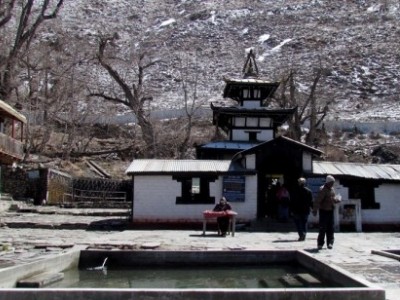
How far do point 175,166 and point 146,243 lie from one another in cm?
855

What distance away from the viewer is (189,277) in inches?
422

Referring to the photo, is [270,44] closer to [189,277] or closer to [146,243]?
[146,243]

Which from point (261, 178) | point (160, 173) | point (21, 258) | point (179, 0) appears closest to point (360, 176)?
point (261, 178)

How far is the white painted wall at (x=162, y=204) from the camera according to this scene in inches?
843

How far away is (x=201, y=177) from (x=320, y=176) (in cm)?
489

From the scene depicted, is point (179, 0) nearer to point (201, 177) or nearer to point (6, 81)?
point (6, 81)

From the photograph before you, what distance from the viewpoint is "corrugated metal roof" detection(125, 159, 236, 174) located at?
70.8 feet

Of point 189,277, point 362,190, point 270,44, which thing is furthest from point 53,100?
point 270,44

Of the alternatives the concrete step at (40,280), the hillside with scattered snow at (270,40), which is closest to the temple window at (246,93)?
the concrete step at (40,280)

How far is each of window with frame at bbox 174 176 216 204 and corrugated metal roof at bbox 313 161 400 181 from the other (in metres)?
4.52

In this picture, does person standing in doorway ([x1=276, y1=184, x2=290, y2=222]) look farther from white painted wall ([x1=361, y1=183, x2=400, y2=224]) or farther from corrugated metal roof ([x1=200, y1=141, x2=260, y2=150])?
corrugated metal roof ([x1=200, y1=141, x2=260, y2=150])

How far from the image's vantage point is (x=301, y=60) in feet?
277

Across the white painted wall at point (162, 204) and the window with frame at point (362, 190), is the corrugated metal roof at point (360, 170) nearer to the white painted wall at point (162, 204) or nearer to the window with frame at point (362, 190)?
Result: the window with frame at point (362, 190)

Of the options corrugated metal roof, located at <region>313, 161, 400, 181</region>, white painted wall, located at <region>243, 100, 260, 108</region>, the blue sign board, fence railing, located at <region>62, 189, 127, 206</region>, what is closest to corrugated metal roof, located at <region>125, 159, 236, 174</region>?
the blue sign board
